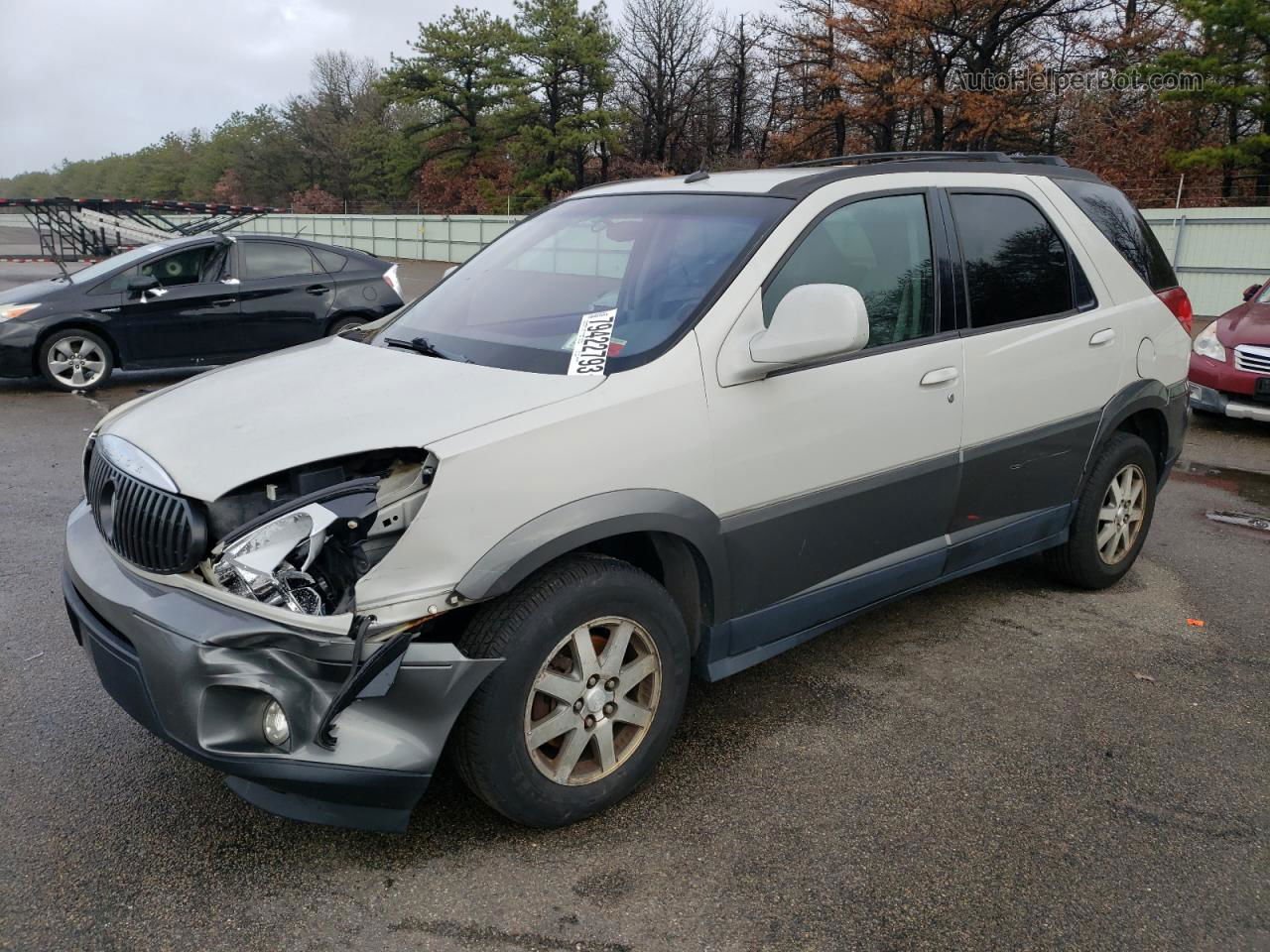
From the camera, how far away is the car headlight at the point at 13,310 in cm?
973

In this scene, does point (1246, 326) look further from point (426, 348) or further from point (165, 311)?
point (165, 311)

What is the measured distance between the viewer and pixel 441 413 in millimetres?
2730

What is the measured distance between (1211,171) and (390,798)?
3107 cm

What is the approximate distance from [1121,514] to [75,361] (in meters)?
9.35

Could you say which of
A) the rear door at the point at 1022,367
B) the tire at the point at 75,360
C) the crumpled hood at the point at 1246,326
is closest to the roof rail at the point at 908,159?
the rear door at the point at 1022,367

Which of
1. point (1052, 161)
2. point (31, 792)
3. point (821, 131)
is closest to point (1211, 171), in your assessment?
point (821, 131)

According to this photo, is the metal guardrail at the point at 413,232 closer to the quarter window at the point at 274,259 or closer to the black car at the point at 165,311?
the quarter window at the point at 274,259

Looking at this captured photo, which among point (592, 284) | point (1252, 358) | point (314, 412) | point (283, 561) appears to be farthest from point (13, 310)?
point (1252, 358)

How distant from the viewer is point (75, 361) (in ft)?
32.7

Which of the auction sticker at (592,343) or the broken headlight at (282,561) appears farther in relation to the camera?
the auction sticker at (592,343)

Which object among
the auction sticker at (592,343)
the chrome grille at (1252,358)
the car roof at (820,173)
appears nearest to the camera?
the auction sticker at (592,343)

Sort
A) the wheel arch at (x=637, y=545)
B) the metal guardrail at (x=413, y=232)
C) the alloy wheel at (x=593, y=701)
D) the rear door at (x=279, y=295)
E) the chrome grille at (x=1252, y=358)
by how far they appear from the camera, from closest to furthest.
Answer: the wheel arch at (x=637, y=545) < the alloy wheel at (x=593, y=701) < the chrome grille at (x=1252, y=358) < the rear door at (x=279, y=295) < the metal guardrail at (x=413, y=232)

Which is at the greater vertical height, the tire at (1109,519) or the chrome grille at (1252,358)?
the chrome grille at (1252,358)

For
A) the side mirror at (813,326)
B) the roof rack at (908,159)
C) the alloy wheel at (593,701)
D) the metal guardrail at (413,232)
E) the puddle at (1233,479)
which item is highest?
the metal guardrail at (413,232)
